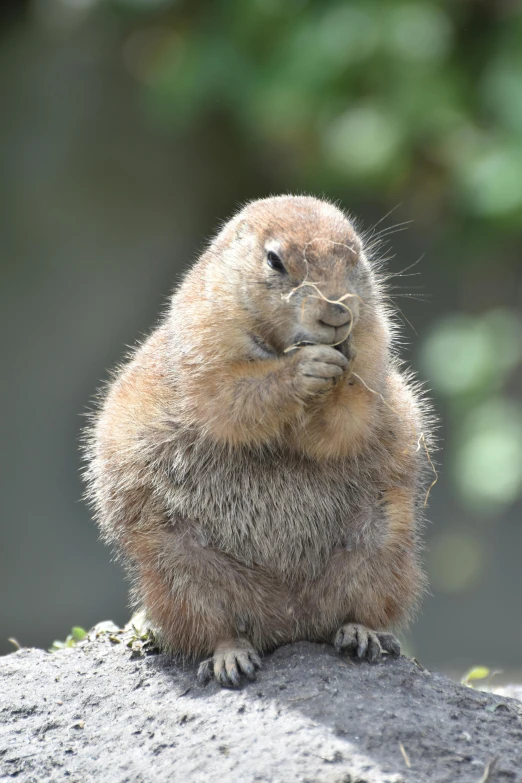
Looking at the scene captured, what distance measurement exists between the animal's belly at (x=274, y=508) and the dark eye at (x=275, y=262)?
0.87 metres

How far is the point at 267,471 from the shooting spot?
4.69 m

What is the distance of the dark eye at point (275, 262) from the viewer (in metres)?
4.42

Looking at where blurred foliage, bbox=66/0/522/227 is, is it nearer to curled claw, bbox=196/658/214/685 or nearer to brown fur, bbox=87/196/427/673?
brown fur, bbox=87/196/427/673

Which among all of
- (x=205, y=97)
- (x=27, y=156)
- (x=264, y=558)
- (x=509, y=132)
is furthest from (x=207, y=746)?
(x=27, y=156)

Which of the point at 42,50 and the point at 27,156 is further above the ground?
the point at 42,50

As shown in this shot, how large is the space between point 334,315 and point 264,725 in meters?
1.64

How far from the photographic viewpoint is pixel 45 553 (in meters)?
11.9

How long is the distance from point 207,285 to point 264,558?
1317 millimetres

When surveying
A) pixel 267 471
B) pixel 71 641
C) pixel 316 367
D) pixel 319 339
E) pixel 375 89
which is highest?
pixel 375 89

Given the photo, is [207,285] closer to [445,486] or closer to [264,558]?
[264,558]

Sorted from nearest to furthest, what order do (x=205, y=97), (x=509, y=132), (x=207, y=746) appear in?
(x=207, y=746) → (x=509, y=132) → (x=205, y=97)

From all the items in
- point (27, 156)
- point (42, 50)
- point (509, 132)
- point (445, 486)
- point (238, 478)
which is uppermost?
point (42, 50)

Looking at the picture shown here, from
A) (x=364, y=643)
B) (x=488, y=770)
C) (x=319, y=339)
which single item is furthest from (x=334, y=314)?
(x=488, y=770)

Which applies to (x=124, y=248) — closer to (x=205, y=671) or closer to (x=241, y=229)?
(x=241, y=229)
